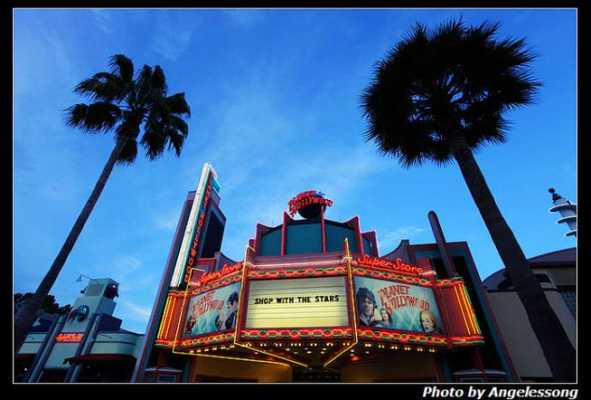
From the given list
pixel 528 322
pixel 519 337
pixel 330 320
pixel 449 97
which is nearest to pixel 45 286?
pixel 330 320

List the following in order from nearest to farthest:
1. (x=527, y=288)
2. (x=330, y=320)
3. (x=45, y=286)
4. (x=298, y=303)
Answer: (x=527, y=288) < (x=45, y=286) < (x=330, y=320) < (x=298, y=303)

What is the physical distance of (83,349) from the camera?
68.1ft

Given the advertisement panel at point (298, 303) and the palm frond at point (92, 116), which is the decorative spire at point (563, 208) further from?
the palm frond at point (92, 116)

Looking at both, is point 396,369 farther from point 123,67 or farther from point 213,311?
point 123,67

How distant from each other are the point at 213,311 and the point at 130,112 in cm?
1081

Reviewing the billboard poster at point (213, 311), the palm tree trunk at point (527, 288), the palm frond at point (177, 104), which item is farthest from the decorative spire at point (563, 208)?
the palm frond at point (177, 104)

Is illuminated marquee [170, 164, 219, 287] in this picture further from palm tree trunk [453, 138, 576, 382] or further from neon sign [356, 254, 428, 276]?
palm tree trunk [453, 138, 576, 382]

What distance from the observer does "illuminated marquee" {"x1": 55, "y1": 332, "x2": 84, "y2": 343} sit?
2134cm

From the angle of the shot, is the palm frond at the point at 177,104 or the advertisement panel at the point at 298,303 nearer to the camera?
the advertisement panel at the point at 298,303

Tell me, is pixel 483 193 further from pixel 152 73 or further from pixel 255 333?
pixel 152 73

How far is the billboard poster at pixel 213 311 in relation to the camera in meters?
13.0

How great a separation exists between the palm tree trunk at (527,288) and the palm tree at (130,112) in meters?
13.5
